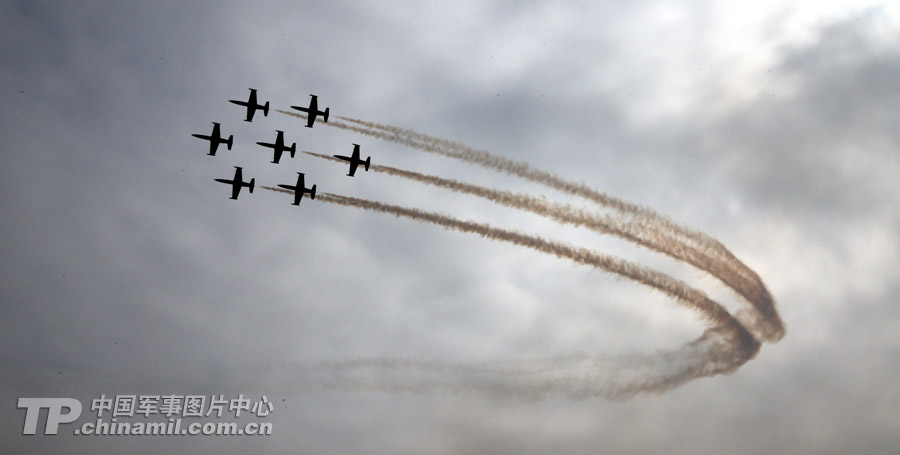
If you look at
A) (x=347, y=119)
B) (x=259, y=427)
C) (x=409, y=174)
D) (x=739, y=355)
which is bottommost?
(x=259, y=427)

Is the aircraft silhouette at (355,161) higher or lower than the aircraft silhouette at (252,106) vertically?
lower

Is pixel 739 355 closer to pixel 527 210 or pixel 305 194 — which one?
pixel 527 210

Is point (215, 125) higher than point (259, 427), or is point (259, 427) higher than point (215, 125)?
point (215, 125)

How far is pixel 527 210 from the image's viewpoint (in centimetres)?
6494

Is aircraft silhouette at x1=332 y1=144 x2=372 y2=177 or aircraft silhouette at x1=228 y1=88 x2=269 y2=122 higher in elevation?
aircraft silhouette at x1=228 y1=88 x2=269 y2=122

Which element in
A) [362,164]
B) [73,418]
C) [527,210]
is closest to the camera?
[73,418]

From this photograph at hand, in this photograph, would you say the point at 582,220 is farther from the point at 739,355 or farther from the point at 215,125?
the point at 215,125

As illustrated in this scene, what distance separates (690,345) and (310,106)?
44291 mm

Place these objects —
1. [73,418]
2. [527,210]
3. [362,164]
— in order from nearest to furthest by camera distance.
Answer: [73,418]
[527,210]
[362,164]

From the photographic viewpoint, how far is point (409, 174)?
6669 centimetres

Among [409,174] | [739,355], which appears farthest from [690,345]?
[409,174]

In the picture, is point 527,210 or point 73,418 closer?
point 73,418

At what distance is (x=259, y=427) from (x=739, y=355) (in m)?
45.6

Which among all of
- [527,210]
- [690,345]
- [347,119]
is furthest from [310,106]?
[690,345]
